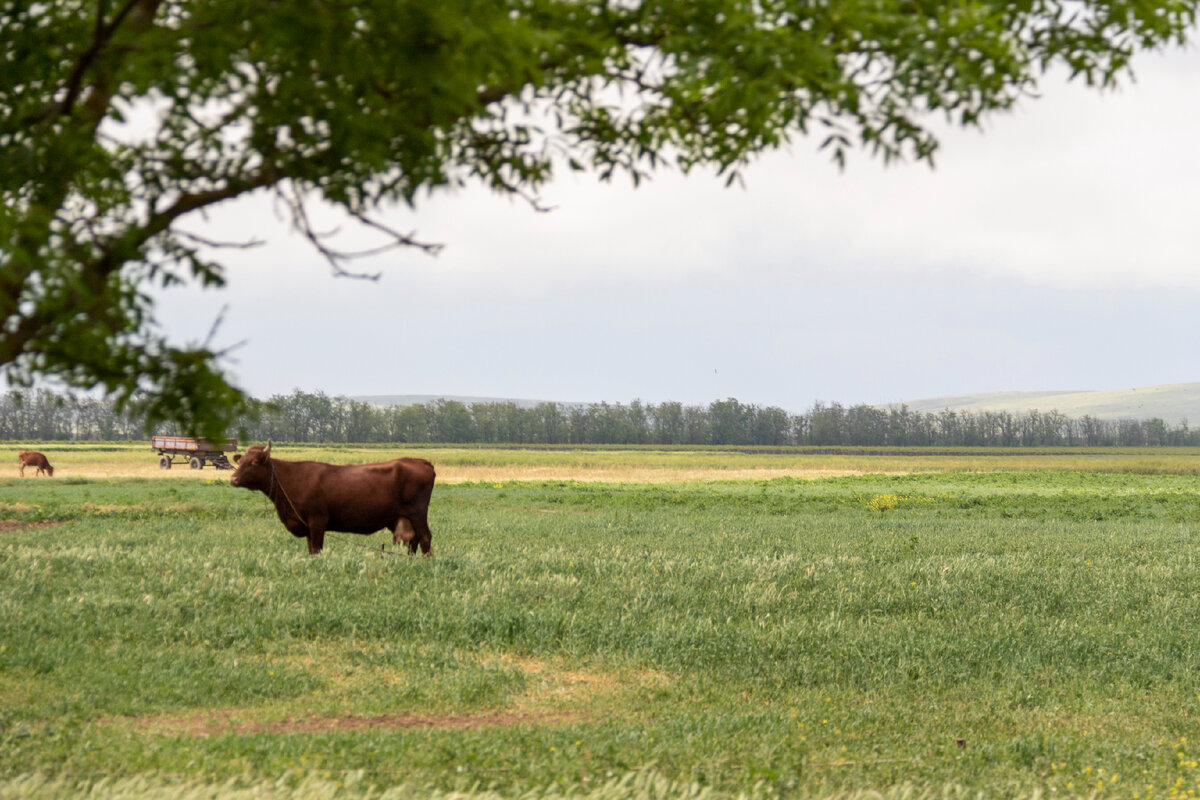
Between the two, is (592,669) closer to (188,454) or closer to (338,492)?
(338,492)

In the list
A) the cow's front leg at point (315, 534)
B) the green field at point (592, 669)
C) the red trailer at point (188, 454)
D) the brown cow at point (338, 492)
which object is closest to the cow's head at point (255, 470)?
the brown cow at point (338, 492)

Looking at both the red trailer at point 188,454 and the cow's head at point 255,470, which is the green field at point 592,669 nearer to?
the cow's head at point 255,470

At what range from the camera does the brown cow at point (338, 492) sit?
636 inches

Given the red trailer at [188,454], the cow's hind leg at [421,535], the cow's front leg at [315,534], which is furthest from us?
the red trailer at [188,454]

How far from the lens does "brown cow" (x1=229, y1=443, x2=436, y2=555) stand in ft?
53.0

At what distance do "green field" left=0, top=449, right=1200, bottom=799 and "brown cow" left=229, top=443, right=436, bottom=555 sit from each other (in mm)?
652

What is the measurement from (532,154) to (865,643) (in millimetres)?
8007

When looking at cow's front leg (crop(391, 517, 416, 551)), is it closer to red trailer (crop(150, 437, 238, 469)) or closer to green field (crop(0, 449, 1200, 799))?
green field (crop(0, 449, 1200, 799))

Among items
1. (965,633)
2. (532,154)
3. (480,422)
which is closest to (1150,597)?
(965,633)

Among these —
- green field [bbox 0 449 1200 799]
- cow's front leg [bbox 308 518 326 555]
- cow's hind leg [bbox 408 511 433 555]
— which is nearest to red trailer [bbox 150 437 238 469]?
green field [bbox 0 449 1200 799]

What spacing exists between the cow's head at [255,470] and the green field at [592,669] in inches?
52.5

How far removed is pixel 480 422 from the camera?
7844 inches

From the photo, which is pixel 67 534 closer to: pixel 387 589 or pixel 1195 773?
pixel 387 589

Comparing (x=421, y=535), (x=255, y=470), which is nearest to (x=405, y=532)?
(x=421, y=535)
